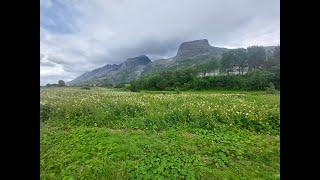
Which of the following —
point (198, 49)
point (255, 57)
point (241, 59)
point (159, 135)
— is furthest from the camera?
point (198, 49)

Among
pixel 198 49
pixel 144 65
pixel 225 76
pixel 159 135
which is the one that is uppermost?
pixel 198 49

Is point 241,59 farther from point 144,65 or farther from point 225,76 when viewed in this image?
point 144,65

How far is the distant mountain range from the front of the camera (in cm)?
744

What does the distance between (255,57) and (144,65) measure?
3679mm

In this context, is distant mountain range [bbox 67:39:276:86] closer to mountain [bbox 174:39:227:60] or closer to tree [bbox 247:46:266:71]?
mountain [bbox 174:39:227:60]

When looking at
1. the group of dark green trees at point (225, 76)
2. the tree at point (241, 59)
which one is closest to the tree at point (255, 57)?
the group of dark green trees at point (225, 76)

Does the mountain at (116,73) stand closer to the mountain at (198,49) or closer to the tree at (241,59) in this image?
the mountain at (198,49)

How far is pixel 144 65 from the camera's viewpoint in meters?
9.12

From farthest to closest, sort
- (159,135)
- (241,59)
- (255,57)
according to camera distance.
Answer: (241,59) → (255,57) → (159,135)

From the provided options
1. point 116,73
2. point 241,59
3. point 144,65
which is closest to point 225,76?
point 241,59

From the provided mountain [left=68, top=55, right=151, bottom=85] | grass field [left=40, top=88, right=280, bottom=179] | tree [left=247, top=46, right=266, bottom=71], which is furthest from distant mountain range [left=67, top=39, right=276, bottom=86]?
tree [left=247, top=46, right=266, bottom=71]

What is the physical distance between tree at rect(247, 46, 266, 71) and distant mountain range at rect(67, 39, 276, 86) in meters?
0.98
